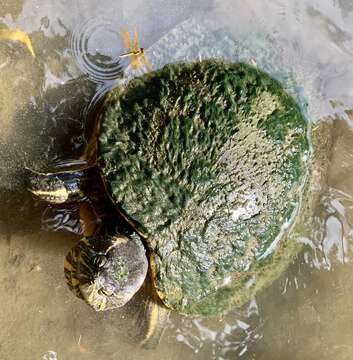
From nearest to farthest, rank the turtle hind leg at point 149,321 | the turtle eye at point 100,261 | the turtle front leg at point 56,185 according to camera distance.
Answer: the turtle eye at point 100,261
the turtle front leg at point 56,185
the turtle hind leg at point 149,321

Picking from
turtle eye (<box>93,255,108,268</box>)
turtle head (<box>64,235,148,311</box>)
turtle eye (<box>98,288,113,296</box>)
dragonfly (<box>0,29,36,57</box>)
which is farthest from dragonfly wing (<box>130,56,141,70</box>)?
turtle eye (<box>98,288,113,296</box>)

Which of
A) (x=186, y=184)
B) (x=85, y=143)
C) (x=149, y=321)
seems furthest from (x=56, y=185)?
(x=149, y=321)

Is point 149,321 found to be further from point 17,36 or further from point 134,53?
point 17,36

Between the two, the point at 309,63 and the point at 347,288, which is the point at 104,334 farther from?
the point at 309,63

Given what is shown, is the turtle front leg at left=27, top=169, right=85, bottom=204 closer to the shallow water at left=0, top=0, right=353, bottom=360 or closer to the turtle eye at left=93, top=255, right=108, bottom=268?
the shallow water at left=0, top=0, right=353, bottom=360


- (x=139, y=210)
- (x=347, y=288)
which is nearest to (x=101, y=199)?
(x=139, y=210)

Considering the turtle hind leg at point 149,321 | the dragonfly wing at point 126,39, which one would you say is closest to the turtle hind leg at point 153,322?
the turtle hind leg at point 149,321

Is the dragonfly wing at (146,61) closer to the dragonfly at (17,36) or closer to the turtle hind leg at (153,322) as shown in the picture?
the dragonfly at (17,36)
